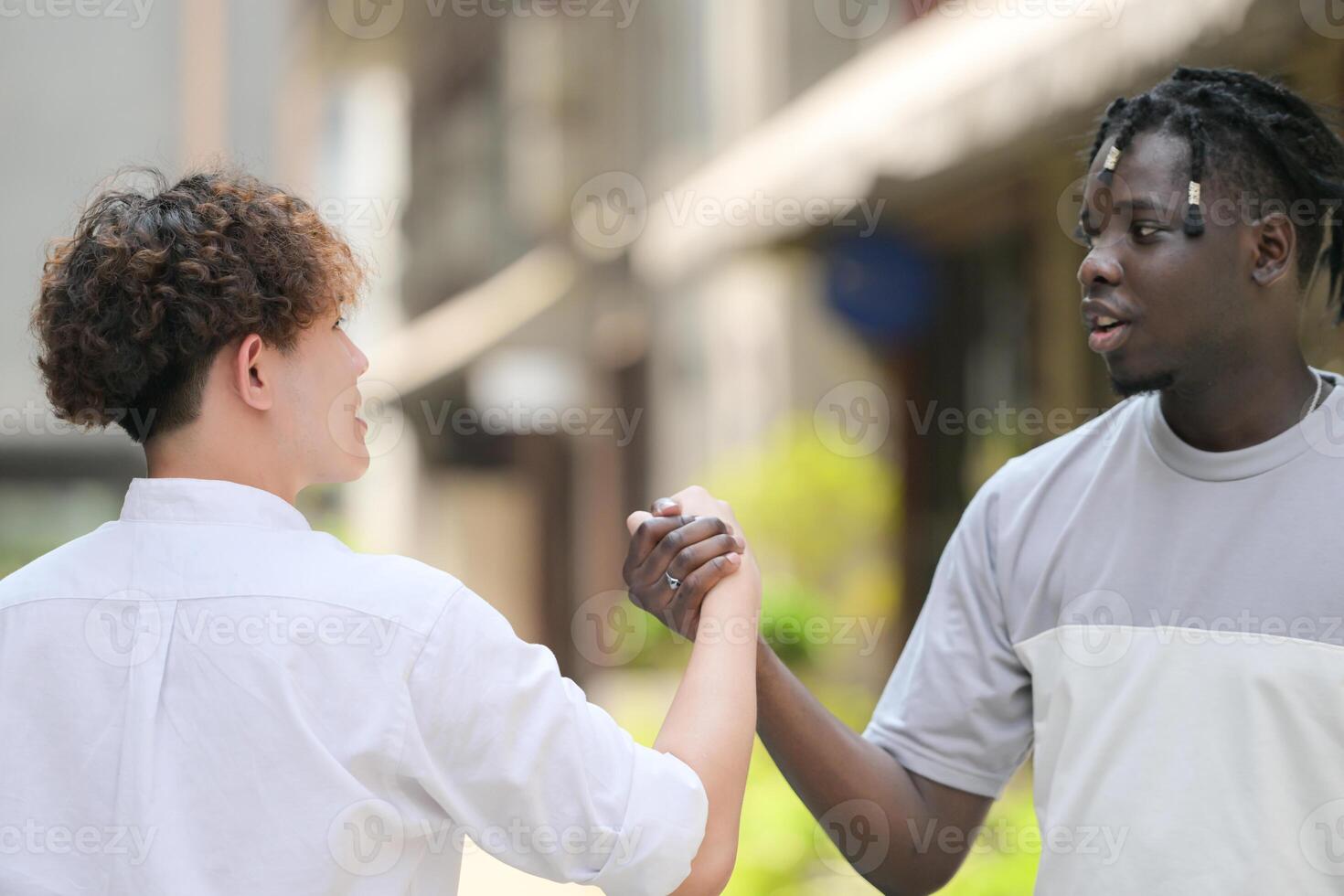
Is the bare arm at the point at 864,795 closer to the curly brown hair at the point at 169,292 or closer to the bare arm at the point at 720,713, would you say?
the bare arm at the point at 720,713

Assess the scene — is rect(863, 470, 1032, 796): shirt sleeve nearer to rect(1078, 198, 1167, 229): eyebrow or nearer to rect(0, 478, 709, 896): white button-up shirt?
rect(1078, 198, 1167, 229): eyebrow

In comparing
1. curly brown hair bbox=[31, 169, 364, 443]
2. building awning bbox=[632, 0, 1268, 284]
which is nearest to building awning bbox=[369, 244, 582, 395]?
building awning bbox=[632, 0, 1268, 284]

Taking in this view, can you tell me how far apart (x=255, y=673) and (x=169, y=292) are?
43 cm

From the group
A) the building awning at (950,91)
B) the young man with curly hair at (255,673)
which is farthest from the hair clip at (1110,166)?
the building awning at (950,91)

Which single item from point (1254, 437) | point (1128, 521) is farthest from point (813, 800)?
point (1254, 437)

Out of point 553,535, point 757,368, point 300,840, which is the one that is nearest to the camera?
point 300,840

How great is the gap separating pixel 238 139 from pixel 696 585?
5.08 metres

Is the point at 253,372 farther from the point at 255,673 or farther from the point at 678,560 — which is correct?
the point at 678,560

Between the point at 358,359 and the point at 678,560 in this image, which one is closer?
the point at 358,359

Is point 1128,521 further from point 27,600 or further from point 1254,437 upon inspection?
point 27,600

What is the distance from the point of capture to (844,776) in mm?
2029

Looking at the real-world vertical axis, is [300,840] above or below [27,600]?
below

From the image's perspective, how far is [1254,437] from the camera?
187 centimetres

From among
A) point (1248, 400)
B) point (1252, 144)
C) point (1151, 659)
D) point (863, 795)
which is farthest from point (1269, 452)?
point (863, 795)
